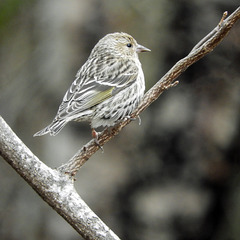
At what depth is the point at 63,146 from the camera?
7395mm

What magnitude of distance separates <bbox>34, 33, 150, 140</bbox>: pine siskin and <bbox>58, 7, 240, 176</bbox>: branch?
0.93 ft

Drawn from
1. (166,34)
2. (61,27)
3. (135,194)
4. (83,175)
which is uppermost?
(61,27)

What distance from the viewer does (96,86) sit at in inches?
213

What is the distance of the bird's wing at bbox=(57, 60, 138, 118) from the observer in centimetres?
503

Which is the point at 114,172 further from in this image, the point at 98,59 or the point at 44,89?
the point at 98,59

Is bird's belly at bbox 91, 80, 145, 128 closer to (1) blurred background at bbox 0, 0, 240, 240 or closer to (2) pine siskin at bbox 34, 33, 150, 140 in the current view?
(2) pine siskin at bbox 34, 33, 150, 140

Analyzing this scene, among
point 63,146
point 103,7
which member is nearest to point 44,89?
point 63,146

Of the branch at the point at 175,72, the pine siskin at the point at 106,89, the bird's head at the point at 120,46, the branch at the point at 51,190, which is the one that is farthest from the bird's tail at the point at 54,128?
the bird's head at the point at 120,46

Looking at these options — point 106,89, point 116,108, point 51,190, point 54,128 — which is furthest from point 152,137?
point 51,190

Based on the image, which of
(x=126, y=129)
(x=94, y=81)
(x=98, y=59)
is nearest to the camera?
(x=94, y=81)

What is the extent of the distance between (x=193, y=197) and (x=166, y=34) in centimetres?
210

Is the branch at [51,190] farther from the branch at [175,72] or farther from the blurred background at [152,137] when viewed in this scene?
the blurred background at [152,137]

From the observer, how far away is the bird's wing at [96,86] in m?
5.03

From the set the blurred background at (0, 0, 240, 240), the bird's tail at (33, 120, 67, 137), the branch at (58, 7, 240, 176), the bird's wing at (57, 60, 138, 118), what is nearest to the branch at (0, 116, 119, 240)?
the branch at (58, 7, 240, 176)
